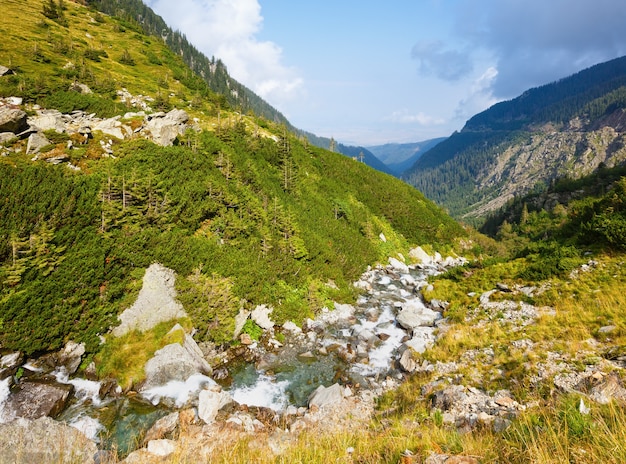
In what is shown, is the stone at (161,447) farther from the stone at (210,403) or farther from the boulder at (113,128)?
the boulder at (113,128)

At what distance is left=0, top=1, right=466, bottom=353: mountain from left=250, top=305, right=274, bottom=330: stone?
1.96 ft

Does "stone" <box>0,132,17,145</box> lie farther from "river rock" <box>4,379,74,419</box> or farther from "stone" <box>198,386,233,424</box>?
"stone" <box>198,386,233,424</box>

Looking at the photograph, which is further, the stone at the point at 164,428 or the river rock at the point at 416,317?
the river rock at the point at 416,317

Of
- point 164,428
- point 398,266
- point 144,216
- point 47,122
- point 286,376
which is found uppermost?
point 47,122

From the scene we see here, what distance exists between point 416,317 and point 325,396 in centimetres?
957

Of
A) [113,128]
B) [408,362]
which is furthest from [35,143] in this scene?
[408,362]

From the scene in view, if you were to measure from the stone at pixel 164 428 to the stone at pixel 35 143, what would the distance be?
20.7 m

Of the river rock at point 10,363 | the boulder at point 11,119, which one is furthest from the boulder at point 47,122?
the river rock at point 10,363

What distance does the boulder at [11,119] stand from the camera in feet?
67.1

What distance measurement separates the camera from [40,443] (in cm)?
758

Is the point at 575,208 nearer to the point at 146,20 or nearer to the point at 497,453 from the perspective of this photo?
the point at 497,453

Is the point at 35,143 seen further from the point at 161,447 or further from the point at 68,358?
the point at 161,447

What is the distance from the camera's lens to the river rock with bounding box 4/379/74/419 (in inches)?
403

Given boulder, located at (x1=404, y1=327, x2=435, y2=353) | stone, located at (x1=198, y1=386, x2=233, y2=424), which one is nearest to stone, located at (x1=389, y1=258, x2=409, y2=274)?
boulder, located at (x1=404, y1=327, x2=435, y2=353)
